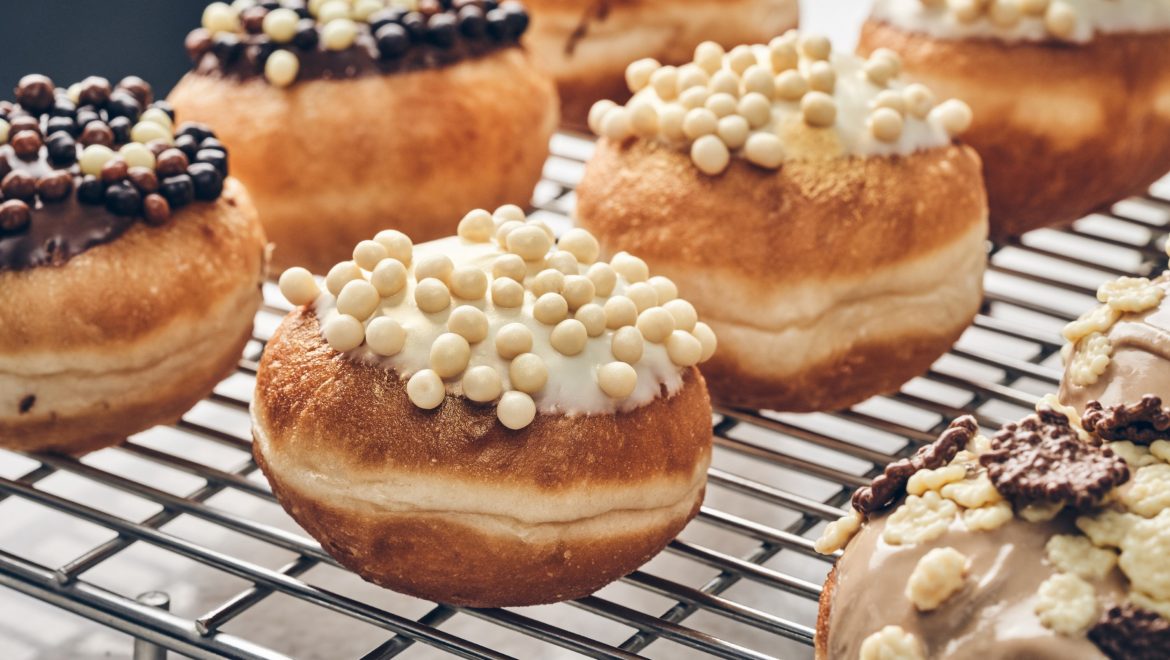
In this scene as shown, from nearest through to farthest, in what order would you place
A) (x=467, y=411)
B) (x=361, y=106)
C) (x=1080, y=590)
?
(x=1080, y=590) → (x=467, y=411) → (x=361, y=106)

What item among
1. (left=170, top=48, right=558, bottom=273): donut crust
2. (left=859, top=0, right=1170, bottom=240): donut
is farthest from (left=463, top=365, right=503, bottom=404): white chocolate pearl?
(left=859, top=0, right=1170, bottom=240): donut

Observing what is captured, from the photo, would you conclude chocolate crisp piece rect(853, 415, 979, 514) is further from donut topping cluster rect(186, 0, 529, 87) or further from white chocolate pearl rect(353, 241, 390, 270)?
donut topping cluster rect(186, 0, 529, 87)

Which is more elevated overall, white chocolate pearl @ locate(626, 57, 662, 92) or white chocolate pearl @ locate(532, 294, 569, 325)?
white chocolate pearl @ locate(626, 57, 662, 92)

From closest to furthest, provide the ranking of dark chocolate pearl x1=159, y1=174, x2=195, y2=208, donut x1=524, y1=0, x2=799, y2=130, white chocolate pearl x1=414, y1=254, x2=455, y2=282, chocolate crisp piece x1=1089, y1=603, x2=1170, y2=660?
chocolate crisp piece x1=1089, y1=603, x2=1170, y2=660 < white chocolate pearl x1=414, y1=254, x2=455, y2=282 < dark chocolate pearl x1=159, y1=174, x2=195, y2=208 < donut x1=524, y1=0, x2=799, y2=130

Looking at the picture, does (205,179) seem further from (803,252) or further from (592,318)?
(803,252)

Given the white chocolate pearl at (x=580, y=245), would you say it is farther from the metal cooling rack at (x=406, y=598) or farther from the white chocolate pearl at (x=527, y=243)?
the metal cooling rack at (x=406, y=598)

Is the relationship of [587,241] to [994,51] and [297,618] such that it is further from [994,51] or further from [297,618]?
[994,51]

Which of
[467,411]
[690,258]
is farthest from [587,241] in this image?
[467,411]
